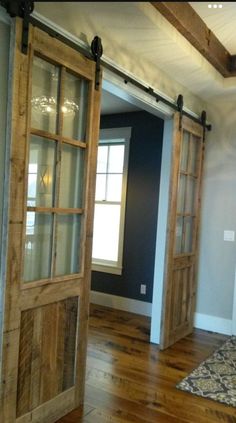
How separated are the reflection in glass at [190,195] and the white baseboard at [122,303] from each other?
143cm

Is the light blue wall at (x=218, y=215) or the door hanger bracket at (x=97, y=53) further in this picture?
the light blue wall at (x=218, y=215)

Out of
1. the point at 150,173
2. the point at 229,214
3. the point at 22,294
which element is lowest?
the point at 22,294

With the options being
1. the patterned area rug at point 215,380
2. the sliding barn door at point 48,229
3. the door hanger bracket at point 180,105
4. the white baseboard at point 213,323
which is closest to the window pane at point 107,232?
the white baseboard at point 213,323

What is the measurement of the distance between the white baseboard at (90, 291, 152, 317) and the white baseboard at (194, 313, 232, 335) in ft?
2.13

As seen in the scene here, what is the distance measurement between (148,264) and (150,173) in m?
1.19

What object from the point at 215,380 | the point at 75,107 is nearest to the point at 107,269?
the point at 215,380

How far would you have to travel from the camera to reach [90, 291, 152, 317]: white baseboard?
4703 millimetres

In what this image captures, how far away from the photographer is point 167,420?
2.37m

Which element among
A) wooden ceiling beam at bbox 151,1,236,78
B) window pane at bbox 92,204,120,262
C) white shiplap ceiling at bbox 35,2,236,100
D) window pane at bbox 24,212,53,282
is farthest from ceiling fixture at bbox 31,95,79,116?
window pane at bbox 92,204,120,262

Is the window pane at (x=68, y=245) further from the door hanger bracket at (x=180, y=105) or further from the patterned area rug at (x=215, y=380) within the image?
the door hanger bracket at (x=180, y=105)

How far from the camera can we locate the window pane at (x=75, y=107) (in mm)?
2326

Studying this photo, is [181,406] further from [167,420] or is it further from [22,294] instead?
[22,294]

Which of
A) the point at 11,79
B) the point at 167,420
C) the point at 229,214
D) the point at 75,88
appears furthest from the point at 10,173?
the point at 229,214

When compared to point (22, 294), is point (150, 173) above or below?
above
